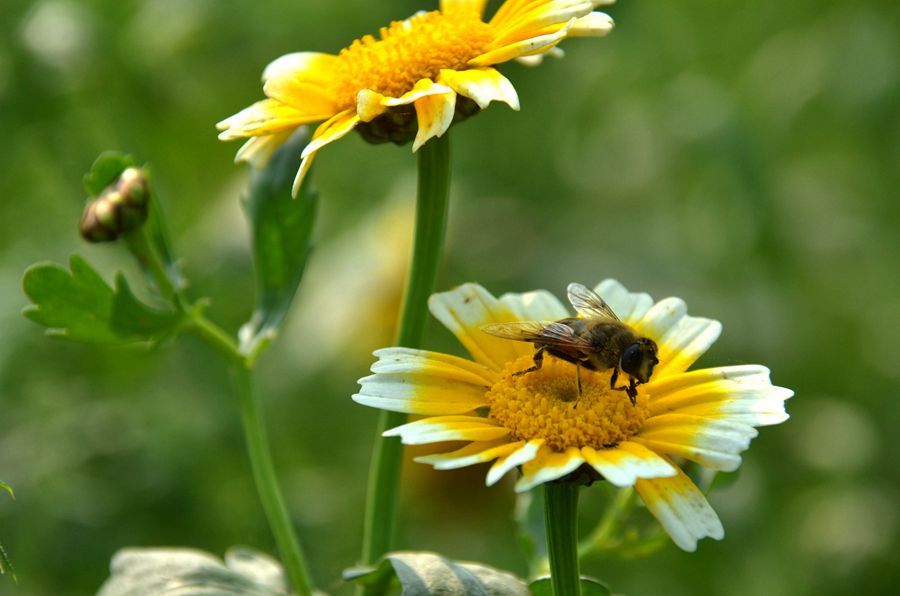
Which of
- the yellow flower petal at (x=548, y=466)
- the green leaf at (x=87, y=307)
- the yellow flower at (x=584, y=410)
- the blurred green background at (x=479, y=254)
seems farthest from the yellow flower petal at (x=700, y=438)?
the blurred green background at (x=479, y=254)

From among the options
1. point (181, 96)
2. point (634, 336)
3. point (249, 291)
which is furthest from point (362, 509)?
point (634, 336)

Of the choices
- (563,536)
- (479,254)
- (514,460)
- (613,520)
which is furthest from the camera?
(479,254)

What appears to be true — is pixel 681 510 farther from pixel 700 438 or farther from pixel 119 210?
pixel 119 210

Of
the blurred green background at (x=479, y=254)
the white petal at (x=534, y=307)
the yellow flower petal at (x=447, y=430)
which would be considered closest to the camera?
the yellow flower petal at (x=447, y=430)

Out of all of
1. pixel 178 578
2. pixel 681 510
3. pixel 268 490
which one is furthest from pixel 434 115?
pixel 178 578

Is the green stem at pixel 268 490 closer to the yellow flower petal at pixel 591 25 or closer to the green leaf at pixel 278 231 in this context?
the green leaf at pixel 278 231

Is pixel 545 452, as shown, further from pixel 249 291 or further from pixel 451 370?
pixel 249 291

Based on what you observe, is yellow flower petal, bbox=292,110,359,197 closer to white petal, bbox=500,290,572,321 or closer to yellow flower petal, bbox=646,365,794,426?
white petal, bbox=500,290,572,321
